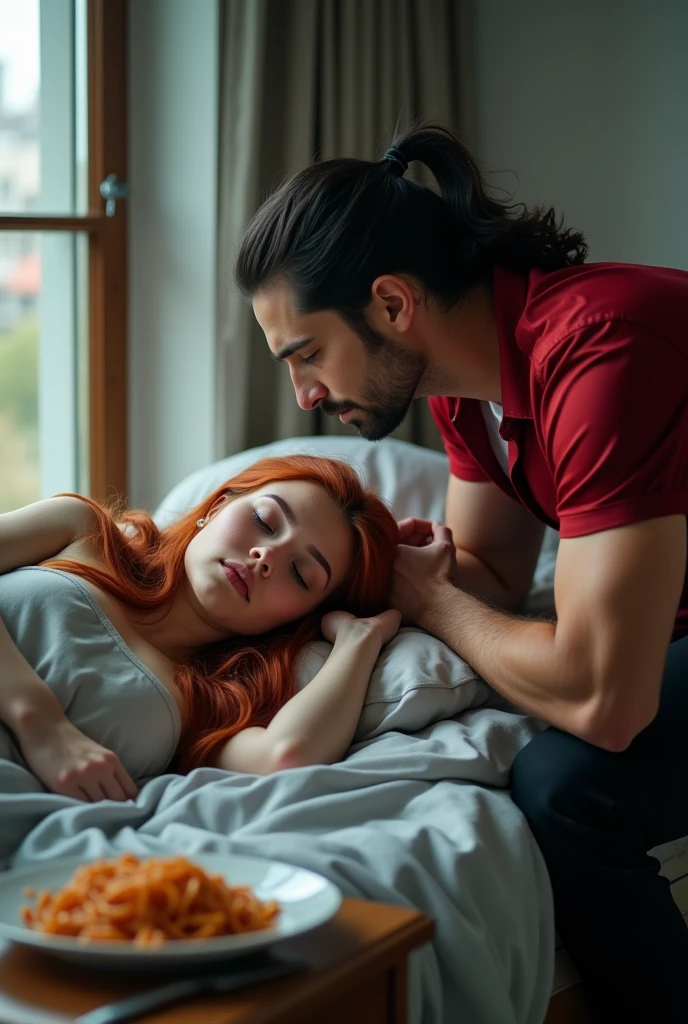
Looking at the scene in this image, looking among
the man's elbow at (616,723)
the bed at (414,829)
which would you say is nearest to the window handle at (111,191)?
the bed at (414,829)

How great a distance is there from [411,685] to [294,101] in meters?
1.81

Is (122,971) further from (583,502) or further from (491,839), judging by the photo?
(583,502)

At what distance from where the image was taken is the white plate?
2.78ft

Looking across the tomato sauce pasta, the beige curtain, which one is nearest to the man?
the tomato sauce pasta

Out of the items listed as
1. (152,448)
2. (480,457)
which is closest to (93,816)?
(480,457)

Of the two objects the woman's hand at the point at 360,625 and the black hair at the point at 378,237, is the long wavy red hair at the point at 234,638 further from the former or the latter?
the black hair at the point at 378,237

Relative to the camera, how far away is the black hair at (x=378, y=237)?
5.63ft

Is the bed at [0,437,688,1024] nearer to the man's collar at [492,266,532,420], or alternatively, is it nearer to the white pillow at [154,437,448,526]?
the man's collar at [492,266,532,420]

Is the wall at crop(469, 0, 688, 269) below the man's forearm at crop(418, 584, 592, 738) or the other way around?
the other way around

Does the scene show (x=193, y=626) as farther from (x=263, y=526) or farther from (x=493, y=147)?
(x=493, y=147)

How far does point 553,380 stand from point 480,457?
481 millimetres

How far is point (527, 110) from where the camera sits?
3.04 metres

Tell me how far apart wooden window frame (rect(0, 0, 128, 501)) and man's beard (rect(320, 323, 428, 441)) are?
4.12 ft

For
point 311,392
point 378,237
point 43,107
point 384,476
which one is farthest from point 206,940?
point 43,107
